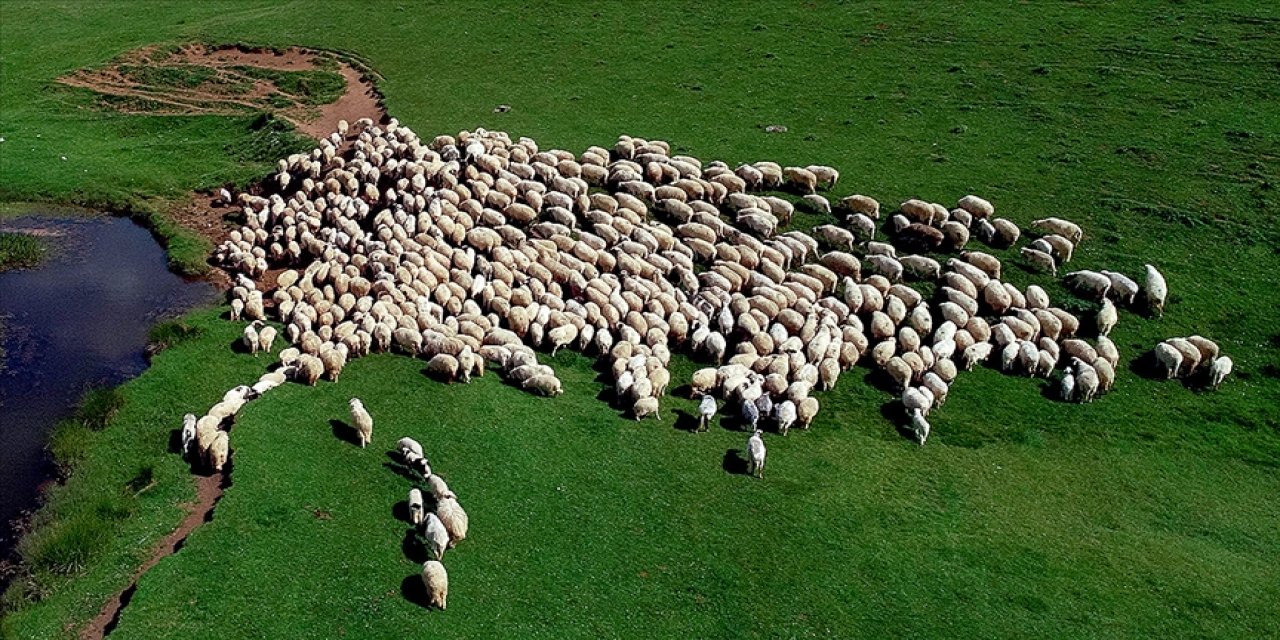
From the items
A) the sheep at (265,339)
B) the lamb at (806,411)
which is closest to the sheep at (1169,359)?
the lamb at (806,411)

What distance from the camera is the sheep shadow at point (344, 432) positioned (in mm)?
16156

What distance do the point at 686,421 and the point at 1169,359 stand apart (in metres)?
9.10

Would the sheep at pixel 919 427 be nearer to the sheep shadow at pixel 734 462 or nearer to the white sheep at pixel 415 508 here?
the sheep shadow at pixel 734 462

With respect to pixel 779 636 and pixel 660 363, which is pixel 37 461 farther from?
pixel 779 636

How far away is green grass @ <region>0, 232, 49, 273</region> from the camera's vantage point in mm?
24781

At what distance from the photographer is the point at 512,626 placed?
490 inches

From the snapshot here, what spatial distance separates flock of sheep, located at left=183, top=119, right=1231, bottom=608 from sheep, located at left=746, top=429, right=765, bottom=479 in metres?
0.05

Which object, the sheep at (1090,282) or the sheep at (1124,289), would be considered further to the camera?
the sheep at (1090,282)

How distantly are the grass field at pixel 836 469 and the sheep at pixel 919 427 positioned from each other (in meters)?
0.20

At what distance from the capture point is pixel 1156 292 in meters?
19.2

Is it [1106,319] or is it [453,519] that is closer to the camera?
[453,519]

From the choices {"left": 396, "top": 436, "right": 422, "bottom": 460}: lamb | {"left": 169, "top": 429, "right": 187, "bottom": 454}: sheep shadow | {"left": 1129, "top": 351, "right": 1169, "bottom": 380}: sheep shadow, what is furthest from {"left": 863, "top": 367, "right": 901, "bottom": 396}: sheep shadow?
{"left": 169, "top": 429, "right": 187, "bottom": 454}: sheep shadow

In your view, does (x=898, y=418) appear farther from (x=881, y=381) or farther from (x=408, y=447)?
(x=408, y=447)


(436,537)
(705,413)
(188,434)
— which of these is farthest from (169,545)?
(705,413)
